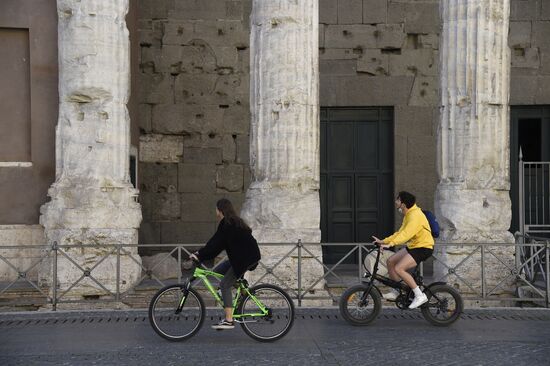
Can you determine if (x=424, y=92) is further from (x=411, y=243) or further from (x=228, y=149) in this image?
(x=411, y=243)

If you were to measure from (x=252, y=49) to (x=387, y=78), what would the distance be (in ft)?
14.3

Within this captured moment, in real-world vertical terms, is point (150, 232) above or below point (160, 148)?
below

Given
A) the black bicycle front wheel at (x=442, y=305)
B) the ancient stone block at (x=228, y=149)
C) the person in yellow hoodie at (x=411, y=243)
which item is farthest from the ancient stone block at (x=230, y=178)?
the black bicycle front wheel at (x=442, y=305)

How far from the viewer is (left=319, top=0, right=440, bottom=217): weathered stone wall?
15562mm

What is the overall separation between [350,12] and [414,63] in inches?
60.5

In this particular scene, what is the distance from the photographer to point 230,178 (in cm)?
1553

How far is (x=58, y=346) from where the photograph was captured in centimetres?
823

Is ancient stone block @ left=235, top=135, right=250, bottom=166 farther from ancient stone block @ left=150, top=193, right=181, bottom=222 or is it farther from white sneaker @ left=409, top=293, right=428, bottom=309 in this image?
white sneaker @ left=409, top=293, right=428, bottom=309

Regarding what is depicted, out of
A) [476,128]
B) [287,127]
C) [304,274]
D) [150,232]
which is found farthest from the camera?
[150,232]

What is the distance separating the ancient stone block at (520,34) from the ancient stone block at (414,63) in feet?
4.91

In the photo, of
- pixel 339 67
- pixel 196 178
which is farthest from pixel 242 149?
pixel 339 67

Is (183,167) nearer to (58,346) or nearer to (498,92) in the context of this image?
(498,92)

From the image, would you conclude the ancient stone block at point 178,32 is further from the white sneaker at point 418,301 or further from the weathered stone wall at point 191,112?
the white sneaker at point 418,301

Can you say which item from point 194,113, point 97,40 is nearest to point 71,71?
point 97,40
